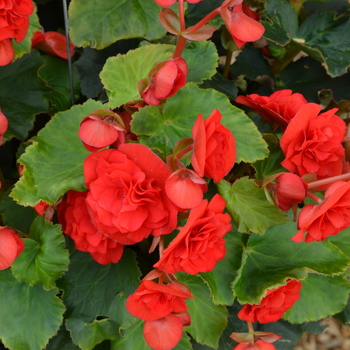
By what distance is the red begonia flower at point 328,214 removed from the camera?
0.52 m

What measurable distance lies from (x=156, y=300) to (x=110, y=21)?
1.89ft

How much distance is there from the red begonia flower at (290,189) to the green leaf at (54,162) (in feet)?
1.00

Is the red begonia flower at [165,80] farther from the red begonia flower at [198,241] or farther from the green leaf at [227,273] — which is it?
the green leaf at [227,273]

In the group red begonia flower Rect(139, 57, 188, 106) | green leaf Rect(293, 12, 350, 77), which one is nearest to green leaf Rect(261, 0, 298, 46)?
green leaf Rect(293, 12, 350, 77)

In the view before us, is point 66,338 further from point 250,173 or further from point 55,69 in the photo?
point 55,69

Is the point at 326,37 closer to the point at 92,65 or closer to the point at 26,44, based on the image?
the point at 92,65

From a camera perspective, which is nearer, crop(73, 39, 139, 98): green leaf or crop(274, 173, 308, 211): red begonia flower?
crop(274, 173, 308, 211): red begonia flower

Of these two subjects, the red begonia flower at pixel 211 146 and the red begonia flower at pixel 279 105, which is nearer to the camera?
the red begonia flower at pixel 211 146

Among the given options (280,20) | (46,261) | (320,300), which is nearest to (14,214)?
(46,261)

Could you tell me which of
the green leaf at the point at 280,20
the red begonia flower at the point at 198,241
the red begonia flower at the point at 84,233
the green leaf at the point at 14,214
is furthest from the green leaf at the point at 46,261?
the green leaf at the point at 280,20

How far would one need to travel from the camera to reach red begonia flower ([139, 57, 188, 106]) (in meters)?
0.53

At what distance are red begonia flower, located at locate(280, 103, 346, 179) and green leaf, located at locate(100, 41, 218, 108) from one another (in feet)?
0.74

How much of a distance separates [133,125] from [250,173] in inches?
12.7

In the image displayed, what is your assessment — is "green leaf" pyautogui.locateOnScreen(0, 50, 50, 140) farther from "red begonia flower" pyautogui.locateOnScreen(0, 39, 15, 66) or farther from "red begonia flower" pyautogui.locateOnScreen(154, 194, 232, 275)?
"red begonia flower" pyautogui.locateOnScreen(154, 194, 232, 275)
